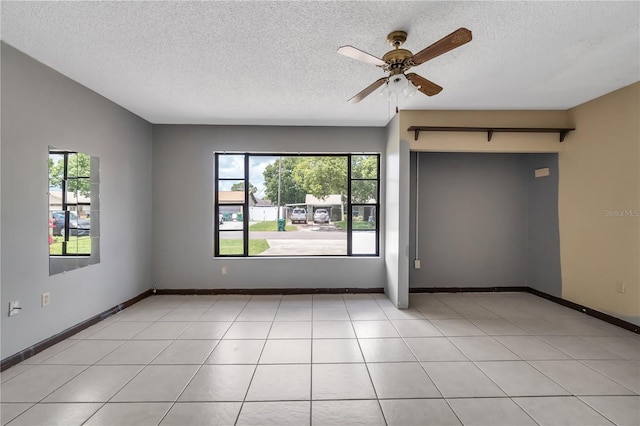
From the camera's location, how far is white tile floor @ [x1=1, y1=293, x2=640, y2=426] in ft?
6.07

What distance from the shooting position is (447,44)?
1.76m

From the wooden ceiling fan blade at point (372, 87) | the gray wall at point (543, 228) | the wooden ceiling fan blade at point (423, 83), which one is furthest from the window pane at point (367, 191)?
the gray wall at point (543, 228)

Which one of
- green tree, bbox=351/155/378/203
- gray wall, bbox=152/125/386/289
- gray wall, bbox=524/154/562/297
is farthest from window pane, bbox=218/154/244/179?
gray wall, bbox=524/154/562/297

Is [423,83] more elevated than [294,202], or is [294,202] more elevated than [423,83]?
[423,83]

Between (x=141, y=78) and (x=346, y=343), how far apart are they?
3377 mm

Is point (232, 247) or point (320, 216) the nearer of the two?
point (232, 247)

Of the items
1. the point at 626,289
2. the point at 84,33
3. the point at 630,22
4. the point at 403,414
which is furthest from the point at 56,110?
the point at 626,289

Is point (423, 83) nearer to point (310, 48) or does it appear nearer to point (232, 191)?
point (310, 48)

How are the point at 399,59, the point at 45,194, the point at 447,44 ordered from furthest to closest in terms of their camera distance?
the point at 45,194
the point at 399,59
the point at 447,44

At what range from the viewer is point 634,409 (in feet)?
6.17

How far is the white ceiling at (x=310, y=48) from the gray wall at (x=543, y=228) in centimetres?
106

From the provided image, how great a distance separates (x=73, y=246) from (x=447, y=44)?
387cm

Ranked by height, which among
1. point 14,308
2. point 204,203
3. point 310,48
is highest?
point 310,48

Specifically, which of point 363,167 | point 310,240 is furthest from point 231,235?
point 363,167
